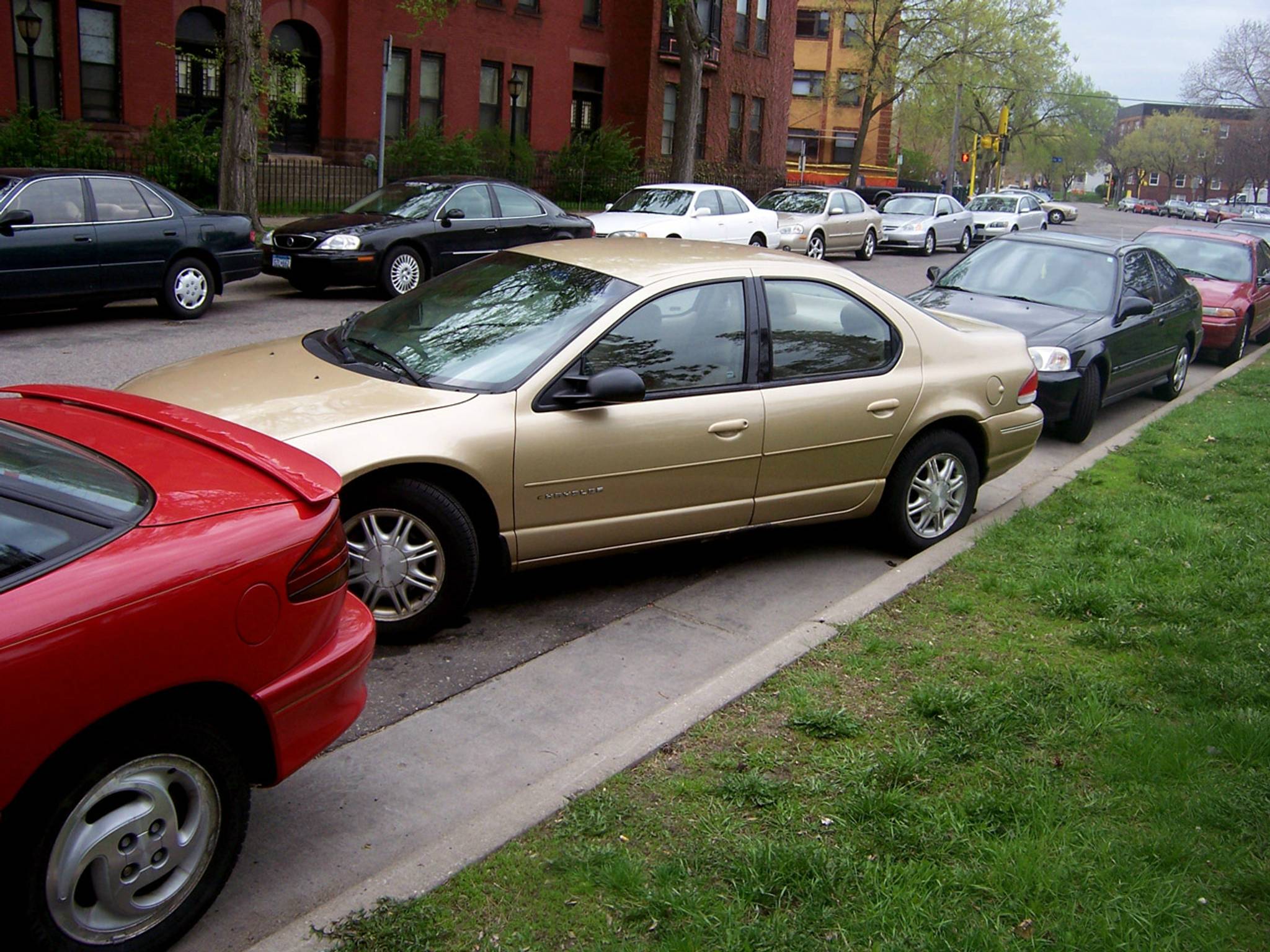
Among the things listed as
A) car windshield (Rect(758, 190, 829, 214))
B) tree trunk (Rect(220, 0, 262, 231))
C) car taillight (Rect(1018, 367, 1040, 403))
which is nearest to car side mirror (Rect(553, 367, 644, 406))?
car taillight (Rect(1018, 367, 1040, 403))

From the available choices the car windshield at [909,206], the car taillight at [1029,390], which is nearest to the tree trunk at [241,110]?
the car taillight at [1029,390]

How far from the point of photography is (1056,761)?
4.21 m

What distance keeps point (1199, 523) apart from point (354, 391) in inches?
192

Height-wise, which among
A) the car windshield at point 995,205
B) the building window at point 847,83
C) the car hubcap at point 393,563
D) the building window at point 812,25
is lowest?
the car hubcap at point 393,563

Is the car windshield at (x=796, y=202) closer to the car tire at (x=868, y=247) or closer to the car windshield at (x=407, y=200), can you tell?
the car tire at (x=868, y=247)

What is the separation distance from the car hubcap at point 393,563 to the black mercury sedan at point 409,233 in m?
10.7

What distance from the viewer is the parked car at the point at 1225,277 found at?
15.4 m

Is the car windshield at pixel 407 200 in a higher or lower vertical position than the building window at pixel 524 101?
lower

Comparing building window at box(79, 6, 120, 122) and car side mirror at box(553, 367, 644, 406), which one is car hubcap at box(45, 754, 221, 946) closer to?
car side mirror at box(553, 367, 644, 406)

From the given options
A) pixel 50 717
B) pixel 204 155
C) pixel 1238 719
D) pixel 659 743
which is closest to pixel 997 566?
pixel 1238 719

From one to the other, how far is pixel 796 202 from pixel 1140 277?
52.3 ft

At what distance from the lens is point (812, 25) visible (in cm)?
6184

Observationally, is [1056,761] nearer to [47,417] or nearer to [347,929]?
[347,929]

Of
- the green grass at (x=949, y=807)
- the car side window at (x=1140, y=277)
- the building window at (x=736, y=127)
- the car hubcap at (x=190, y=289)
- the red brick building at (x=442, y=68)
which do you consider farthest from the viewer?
the building window at (x=736, y=127)
